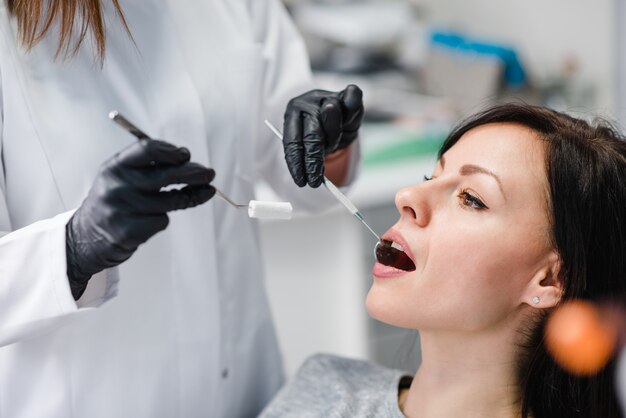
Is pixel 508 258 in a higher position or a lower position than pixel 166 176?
lower

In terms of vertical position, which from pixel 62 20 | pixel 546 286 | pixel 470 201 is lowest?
pixel 546 286

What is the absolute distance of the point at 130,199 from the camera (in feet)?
3.35

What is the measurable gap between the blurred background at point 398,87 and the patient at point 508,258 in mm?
756

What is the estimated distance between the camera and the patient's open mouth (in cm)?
134

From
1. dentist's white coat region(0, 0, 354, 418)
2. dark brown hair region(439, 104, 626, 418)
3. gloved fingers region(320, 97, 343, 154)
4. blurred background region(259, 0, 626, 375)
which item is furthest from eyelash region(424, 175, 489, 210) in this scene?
blurred background region(259, 0, 626, 375)

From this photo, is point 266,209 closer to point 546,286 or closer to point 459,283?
point 459,283

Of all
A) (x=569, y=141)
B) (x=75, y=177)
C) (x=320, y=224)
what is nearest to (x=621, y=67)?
(x=320, y=224)

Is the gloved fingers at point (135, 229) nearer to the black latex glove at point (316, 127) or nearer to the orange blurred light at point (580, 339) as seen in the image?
the black latex glove at point (316, 127)

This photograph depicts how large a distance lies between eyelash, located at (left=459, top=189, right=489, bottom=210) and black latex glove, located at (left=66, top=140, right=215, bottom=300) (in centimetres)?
42

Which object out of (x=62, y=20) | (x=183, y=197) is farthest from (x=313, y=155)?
(x=62, y=20)

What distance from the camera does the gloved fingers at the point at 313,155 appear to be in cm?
124

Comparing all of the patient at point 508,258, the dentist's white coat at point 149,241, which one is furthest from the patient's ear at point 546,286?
the dentist's white coat at point 149,241

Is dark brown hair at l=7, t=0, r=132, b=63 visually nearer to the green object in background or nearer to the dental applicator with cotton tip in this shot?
the dental applicator with cotton tip

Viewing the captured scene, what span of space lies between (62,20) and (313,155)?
0.39m
